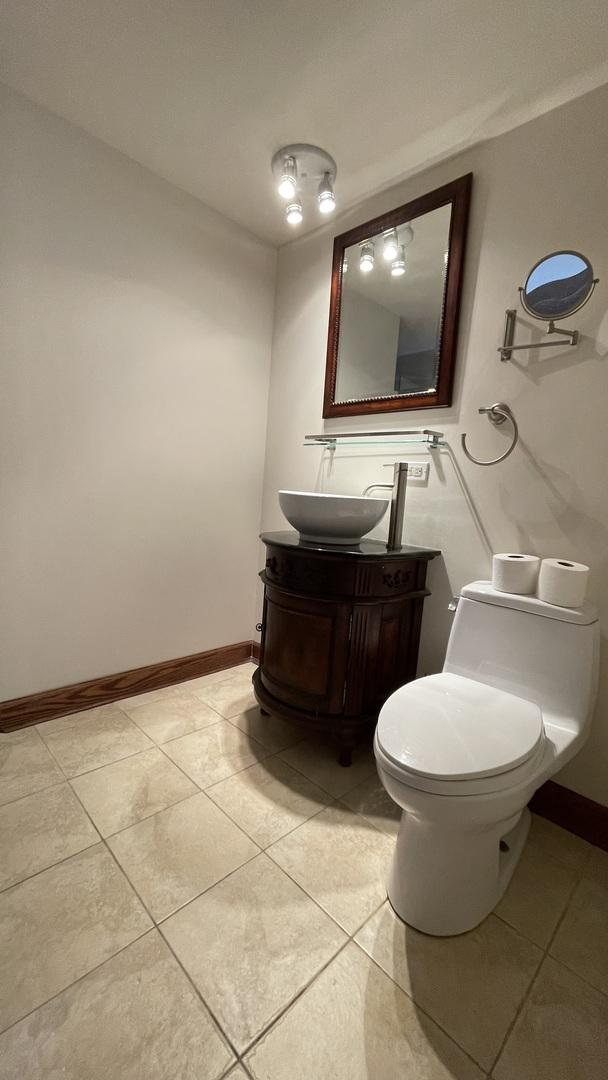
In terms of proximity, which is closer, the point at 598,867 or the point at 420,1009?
the point at 420,1009

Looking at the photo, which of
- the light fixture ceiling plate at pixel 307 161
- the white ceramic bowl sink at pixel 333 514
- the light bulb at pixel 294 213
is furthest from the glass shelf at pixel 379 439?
the light fixture ceiling plate at pixel 307 161

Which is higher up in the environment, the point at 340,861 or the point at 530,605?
the point at 530,605

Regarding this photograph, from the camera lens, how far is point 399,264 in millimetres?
1655

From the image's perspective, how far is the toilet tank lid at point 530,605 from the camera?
3.66ft

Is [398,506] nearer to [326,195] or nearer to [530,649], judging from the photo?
[530,649]

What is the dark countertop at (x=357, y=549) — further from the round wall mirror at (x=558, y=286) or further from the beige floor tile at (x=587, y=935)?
the beige floor tile at (x=587, y=935)

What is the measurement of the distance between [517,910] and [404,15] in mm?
2293

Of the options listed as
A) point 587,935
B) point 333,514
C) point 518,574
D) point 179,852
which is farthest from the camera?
point 333,514

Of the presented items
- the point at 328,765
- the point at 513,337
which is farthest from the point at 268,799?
the point at 513,337

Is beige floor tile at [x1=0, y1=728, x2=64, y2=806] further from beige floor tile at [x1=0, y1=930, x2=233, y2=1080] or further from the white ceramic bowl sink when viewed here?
the white ceramic bowl sink

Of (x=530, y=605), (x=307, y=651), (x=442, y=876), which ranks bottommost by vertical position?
(x=442, y=876)

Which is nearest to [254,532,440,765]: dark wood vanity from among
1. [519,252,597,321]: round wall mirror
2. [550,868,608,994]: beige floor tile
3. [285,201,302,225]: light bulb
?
[550,868,608,994]: beige floor tile

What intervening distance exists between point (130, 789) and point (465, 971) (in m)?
0.99

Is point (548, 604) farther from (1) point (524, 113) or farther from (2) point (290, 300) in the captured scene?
(2) point (290, 300)
